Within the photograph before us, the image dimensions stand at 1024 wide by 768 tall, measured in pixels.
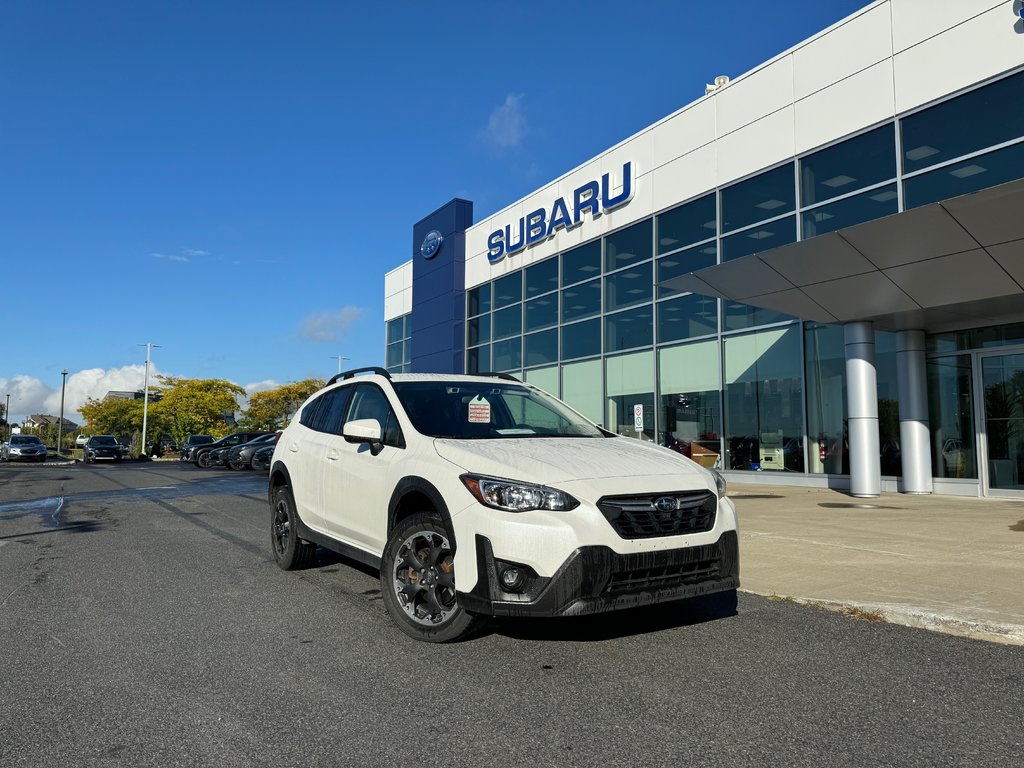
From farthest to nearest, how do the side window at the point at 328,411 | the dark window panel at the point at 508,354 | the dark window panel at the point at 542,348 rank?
the dark window panel at the point at 508,354 < the dark window panel at the point at 542,348 < the side window at the point at 328,411

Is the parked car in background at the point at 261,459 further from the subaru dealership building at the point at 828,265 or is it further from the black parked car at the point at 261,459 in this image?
the subaru dealership building at the point at 828,265

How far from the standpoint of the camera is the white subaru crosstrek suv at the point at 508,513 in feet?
12.7

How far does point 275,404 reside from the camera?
273 ft

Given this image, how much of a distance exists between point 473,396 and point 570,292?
701 inches

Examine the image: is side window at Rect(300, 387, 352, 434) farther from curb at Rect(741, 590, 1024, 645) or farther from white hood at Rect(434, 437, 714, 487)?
curb at Rect(741, 590, 1024, 645)

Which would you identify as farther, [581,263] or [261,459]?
[261,459]

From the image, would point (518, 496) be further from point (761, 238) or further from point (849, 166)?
point (761, 238)

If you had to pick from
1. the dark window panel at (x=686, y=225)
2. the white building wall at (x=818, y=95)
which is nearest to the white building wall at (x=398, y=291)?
the white building wall at (x=818, y=95)

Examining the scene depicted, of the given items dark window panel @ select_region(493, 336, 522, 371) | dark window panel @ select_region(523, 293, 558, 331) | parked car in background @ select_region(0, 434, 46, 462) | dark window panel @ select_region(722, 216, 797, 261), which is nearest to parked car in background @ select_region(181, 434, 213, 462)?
parked car in background @ select_region(0, 434, 46, 462)

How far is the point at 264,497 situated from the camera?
15.0m

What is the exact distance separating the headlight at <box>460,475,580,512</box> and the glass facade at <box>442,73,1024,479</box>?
1135 cm

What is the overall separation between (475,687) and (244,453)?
25.0 meters

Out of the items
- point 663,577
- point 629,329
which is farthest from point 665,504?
point 629,329

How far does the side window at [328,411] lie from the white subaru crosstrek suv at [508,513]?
20.7 inches
